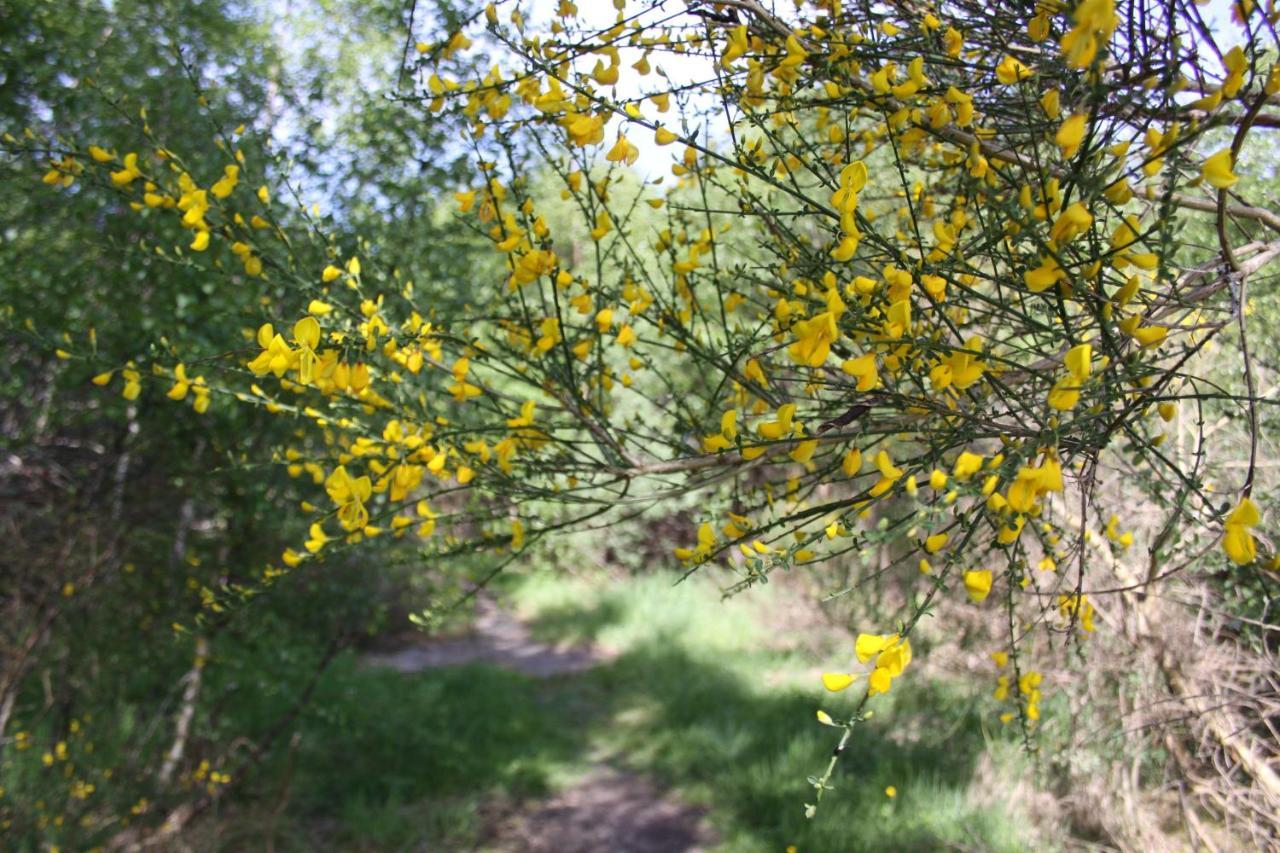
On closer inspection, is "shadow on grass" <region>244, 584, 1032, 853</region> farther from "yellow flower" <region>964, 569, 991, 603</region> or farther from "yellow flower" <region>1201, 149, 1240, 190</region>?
"yellow flower" <region>1201, 149, 1240, 190</region>

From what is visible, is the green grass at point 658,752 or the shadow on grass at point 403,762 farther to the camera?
the shadow on grass at point 403,762

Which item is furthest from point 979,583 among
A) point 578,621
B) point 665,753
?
point 578,621

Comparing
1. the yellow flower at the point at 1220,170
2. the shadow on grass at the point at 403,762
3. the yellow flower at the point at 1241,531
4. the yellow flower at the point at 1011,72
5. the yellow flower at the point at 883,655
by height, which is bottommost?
the shadow on grass at the point at 403,762

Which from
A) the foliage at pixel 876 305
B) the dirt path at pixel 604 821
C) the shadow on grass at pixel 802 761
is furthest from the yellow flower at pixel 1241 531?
the dirt path at pixel 604 821

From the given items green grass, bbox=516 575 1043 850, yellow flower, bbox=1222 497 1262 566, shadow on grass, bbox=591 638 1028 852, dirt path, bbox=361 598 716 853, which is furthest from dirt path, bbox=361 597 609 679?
yellow flower, bbox=1222 497 1262 566

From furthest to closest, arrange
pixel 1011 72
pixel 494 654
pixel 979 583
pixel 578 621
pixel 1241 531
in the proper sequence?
pixel 578 621, pixel 494 654, pixel 1011 72, pixel 979 583, pixel 1241 531

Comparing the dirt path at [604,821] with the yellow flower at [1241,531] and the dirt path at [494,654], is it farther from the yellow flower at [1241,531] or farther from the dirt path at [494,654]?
the yellow flower at [1241,531]

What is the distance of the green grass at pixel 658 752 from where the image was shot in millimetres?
4234

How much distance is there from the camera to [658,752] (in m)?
5.84

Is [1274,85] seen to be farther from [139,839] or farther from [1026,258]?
[139,839]

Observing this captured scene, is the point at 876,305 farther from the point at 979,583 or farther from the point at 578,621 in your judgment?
the point at 578,621

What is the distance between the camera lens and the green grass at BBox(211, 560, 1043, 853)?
423 centimetres

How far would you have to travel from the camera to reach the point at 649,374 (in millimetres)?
9469

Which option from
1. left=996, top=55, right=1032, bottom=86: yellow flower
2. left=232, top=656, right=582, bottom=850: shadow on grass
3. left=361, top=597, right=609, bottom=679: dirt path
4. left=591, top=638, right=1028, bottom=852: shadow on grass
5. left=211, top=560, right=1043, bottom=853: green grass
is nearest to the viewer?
left=996, top=55, right=1032, bottom=86: yellow flower
